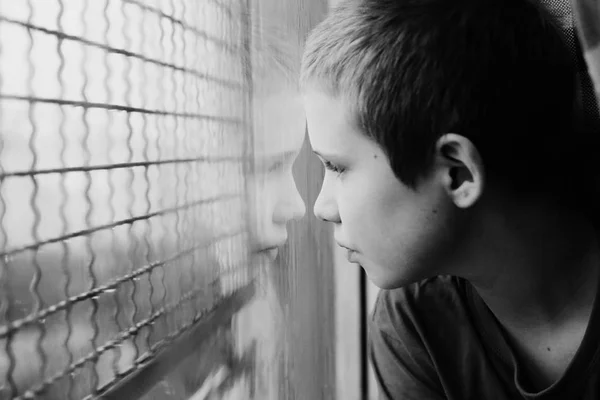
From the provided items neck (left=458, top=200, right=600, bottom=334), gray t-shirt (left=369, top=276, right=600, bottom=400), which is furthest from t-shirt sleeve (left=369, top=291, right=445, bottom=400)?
neck (left=458, top=200, right=600, bottom=334)

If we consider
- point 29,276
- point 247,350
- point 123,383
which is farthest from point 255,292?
point 29,276

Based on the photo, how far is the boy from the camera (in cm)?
57

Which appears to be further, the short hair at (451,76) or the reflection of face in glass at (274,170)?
the reflection of face in glass at (274,170)

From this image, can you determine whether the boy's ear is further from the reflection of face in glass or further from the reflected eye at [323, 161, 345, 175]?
the reflection of face in glass

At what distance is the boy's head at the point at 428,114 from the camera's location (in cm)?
56

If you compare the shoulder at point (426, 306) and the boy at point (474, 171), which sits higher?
the boy at point (474, 171)

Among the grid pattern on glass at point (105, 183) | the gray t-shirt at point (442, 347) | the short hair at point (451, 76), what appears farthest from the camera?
the gray t-shirt at point (442, 347)

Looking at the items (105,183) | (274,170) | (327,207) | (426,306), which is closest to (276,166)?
(274,170)

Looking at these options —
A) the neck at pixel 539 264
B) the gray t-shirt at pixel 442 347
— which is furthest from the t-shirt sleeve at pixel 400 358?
the neck at pixel 539 264

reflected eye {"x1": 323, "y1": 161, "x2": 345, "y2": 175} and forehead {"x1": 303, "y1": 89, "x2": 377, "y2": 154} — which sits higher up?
forehead {"x1": 303, "y1": 89, "x2": 377, "y2": 154}

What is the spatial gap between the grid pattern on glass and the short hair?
127 millimetres

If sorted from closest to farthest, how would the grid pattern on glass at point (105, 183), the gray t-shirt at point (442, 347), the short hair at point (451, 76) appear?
the grid pattern on glass at point (105, 183) < the short hair at point (451, 76) < the gray t-shirt at point (442, 347)

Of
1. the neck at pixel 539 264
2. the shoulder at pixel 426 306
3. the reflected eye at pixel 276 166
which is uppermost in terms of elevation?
the reflected eye at pixel 276 166

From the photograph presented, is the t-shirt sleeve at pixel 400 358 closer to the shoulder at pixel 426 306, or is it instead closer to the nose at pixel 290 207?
the shoulder at pixel 426 306
